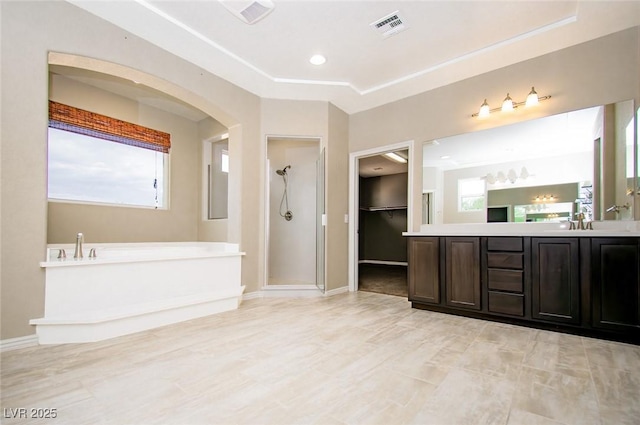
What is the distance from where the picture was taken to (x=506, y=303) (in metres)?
2.74

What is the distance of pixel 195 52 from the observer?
3.07m

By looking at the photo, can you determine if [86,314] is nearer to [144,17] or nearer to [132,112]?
[144,17]

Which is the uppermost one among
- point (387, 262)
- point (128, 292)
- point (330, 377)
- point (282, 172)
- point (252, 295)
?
point (282, 172)

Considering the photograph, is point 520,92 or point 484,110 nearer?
point 520,92

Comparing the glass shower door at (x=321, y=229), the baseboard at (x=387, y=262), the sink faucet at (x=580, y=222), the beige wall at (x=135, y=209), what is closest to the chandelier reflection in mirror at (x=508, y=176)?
the sink faucet at (x=580, y=222)

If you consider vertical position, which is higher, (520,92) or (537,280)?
(520,92)

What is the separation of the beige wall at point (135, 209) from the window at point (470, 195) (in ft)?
13.3

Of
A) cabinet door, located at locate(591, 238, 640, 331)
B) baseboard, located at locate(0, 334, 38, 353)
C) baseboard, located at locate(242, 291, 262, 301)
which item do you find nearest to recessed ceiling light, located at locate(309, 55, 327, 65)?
baseboard, located at locate(242, 291, 262, 301)

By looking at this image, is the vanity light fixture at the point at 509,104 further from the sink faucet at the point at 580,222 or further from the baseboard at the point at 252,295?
the baseboard at the point at 252,295

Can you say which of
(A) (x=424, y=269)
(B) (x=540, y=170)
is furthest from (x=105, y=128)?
(B) (x=540, y=170)

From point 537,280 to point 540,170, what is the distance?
1.18 m

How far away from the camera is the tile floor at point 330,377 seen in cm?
135

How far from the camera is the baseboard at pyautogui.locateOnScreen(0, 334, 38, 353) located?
201 centimetres

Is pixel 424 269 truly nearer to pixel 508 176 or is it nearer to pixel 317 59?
pixel 508 176
